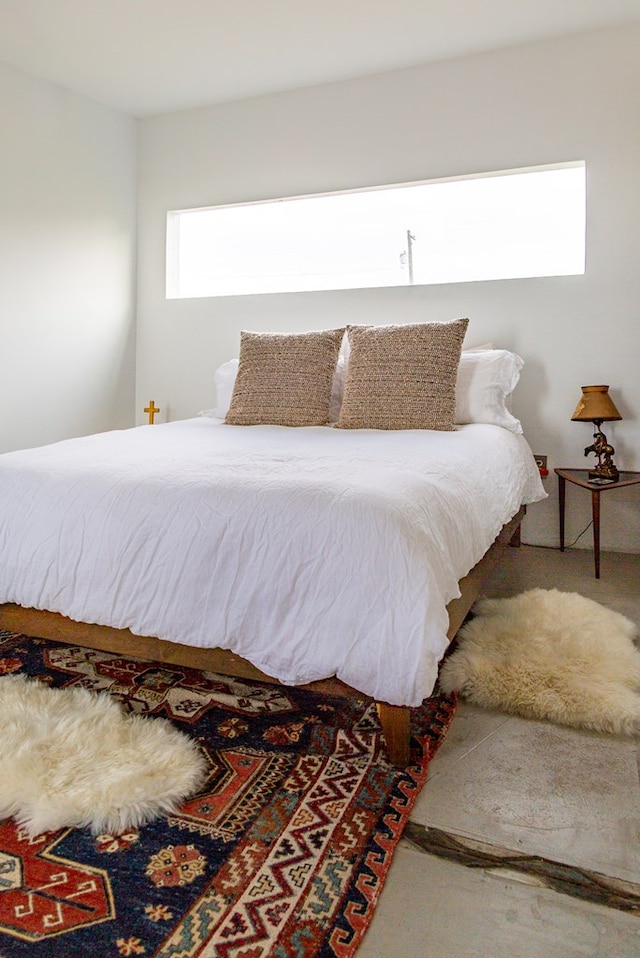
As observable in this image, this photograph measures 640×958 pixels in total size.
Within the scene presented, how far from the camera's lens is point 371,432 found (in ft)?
9.12

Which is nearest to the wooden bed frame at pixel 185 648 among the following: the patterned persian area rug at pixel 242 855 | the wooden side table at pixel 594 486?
the patterned persian area rug at pixel 242 855

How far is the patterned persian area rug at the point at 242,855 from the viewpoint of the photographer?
1028 mm

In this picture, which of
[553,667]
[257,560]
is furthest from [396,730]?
[553,667]

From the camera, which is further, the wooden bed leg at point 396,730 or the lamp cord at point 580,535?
the lamp cord at point 580,535

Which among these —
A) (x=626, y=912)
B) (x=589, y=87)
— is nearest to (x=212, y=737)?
(x=626, y=912)

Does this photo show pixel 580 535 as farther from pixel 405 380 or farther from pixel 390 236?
pixel 390 236

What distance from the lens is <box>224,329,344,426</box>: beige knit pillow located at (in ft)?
9.96

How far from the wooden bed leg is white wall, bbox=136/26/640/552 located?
234 cm

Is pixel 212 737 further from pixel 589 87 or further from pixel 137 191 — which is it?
pixel 137 191

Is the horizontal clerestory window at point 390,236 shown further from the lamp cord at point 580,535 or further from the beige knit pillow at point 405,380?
the lamp cord at point 580,535

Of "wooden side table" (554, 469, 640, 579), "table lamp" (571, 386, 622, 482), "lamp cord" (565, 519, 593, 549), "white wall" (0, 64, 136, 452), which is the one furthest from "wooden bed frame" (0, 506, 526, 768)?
"white wall" (0, 64, 136, 452)

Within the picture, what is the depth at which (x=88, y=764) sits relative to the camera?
4.60 feet

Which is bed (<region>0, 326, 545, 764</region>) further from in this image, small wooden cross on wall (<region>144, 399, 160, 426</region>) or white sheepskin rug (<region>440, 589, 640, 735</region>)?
small wooden cross on wall (<region>144, 399, 160, 426</region>)

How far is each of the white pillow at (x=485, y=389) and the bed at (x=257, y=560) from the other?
110cm
